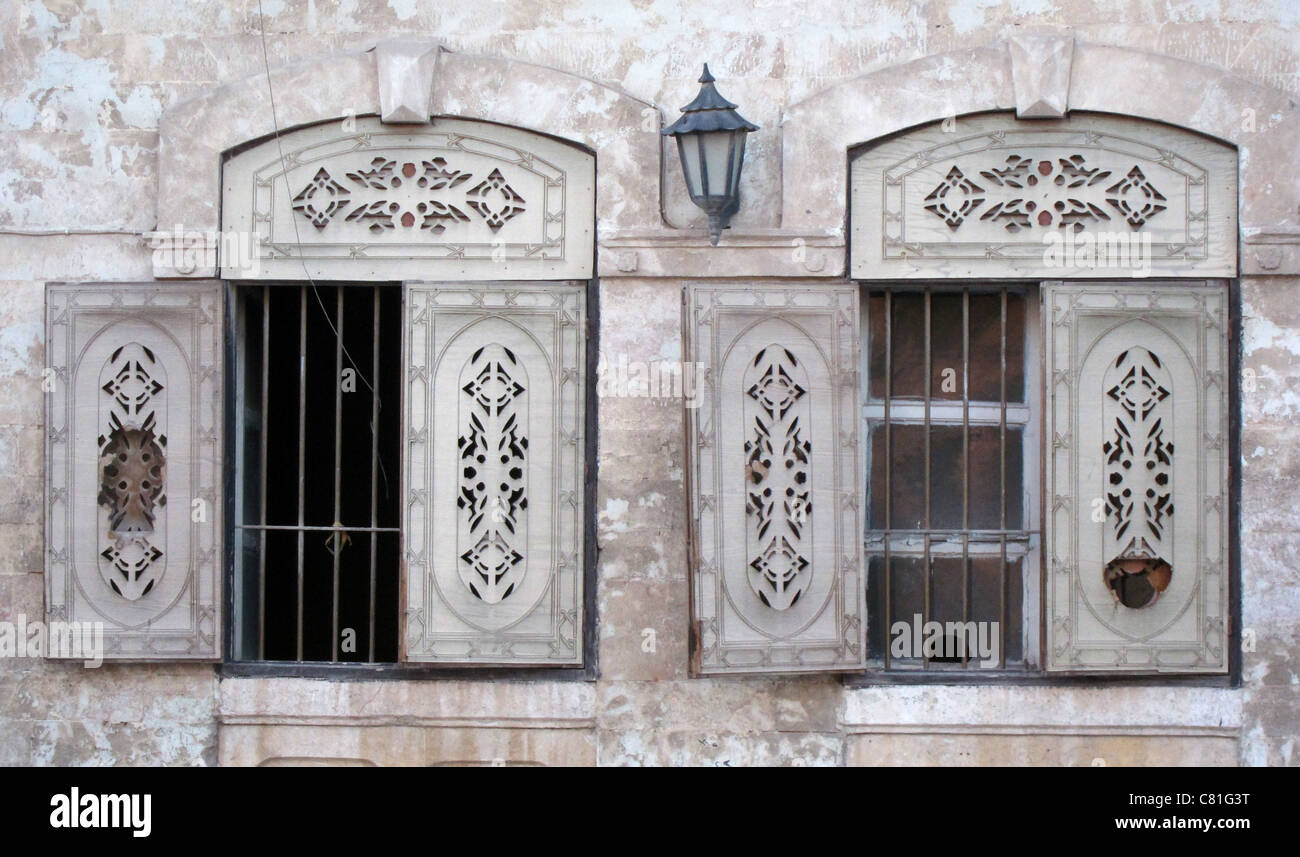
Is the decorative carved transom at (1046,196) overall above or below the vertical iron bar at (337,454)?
above

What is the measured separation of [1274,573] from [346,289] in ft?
14.9

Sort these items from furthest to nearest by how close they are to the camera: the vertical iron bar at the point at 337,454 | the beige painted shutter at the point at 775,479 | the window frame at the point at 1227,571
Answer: the vertical iron bar at the point at 337,454, the window frame at the point at 1227,571, the beige painted shutter at the point at 775,479

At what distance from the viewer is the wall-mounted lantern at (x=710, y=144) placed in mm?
5664

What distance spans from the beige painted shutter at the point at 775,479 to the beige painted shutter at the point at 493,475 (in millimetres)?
623

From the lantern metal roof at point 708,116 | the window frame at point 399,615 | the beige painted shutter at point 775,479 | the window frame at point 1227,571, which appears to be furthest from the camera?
the window frame at point 399,615

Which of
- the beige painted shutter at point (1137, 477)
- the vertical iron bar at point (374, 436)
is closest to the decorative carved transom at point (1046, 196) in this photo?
the beige painted shutter at point (1137, 477)

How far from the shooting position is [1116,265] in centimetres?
594

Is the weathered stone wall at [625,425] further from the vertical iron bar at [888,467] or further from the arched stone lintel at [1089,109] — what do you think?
the vertical iron bar at [888,467]

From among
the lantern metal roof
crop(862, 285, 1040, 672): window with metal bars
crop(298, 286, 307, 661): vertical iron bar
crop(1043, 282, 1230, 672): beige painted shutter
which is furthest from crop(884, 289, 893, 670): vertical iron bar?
Answer: crop(298, 286, 307, 661): vertical iron bar

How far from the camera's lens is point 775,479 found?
19.3ft

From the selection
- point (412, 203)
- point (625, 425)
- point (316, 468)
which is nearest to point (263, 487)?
point (316, 468)

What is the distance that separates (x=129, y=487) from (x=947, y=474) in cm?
384

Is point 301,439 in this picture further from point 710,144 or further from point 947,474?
point 947,474

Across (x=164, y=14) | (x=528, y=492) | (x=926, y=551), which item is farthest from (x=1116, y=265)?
(x=164, y=14)
